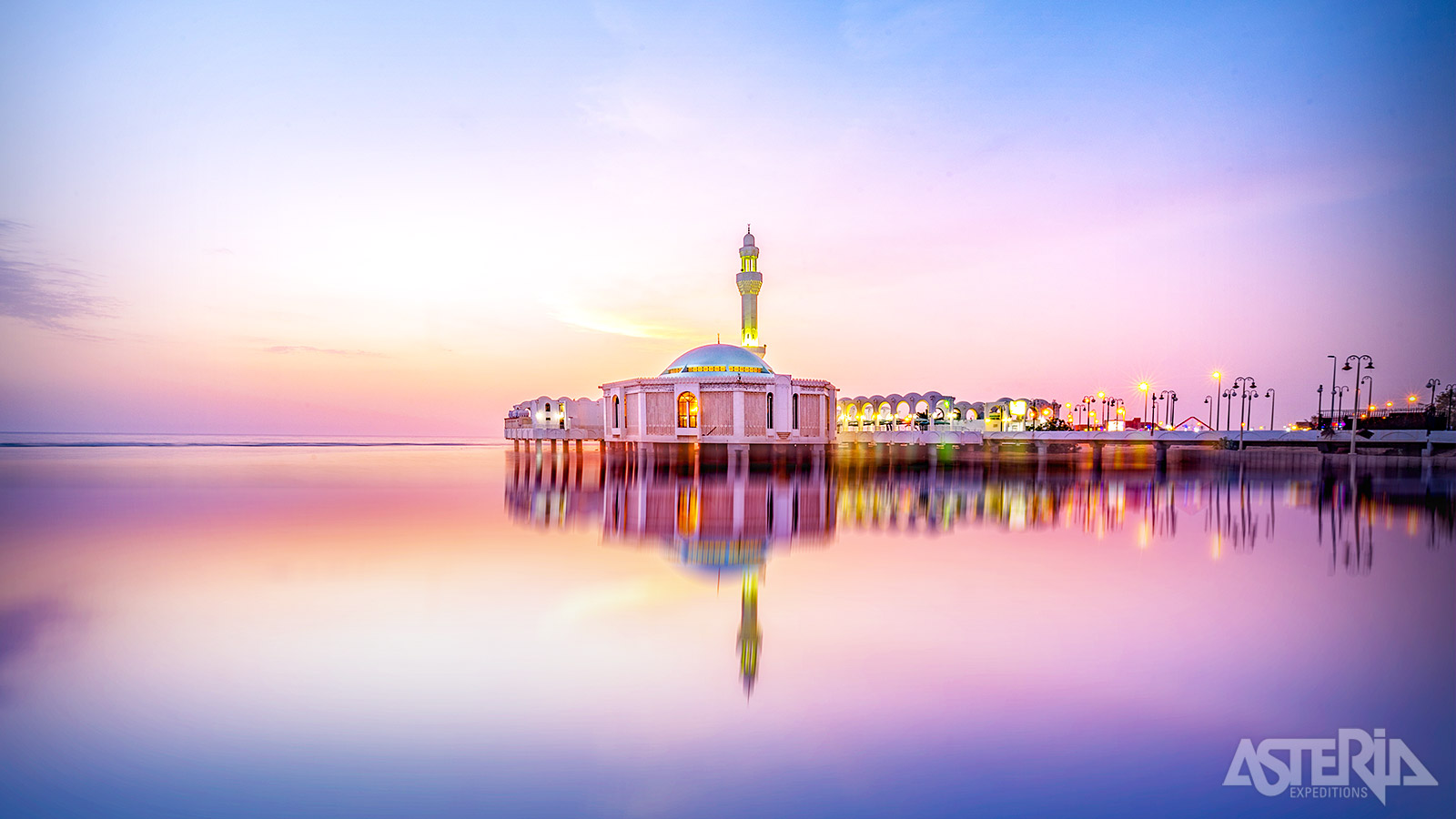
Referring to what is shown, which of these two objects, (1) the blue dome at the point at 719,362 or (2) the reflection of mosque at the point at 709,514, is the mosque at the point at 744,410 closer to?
(1) the blue dome at the point at 719,362

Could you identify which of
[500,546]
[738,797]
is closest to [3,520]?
[500,546]

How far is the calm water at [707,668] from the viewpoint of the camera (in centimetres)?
400

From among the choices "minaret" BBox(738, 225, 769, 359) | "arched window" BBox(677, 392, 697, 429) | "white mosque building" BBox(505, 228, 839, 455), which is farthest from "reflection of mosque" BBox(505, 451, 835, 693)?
"minaret" BBox(738, 225, 769, 359)

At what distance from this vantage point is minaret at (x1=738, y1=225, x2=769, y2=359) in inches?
2087

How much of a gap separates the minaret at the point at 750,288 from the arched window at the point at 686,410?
510 inches

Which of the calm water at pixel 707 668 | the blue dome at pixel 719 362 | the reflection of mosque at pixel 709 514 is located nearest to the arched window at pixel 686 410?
the blue dome at pixel 719 362

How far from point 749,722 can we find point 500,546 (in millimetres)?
8160

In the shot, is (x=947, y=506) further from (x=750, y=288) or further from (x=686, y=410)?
(x=750, y=288)

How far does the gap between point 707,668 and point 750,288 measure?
49.3m

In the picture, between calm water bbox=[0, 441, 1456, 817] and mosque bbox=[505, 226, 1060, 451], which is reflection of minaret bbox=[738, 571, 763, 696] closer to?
calm water bbox=[0, 441, 1456, 817]

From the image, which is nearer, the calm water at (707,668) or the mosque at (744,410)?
the calm water at (707,668)

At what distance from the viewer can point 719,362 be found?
42.6 metres

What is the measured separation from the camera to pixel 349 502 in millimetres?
18594

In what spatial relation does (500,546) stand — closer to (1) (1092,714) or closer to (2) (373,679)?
(2) (373,679)
